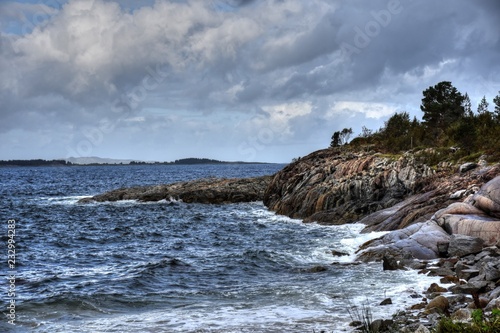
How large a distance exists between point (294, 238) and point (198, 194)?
32.8 metres

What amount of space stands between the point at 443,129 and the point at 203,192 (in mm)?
33204

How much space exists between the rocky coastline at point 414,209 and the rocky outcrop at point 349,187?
91 millimetres

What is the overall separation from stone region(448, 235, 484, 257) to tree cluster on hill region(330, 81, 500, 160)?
59.9 ft

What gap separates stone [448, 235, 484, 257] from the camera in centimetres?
2262

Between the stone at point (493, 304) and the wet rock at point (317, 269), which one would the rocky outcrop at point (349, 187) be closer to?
the wet rock at point (317, 269)

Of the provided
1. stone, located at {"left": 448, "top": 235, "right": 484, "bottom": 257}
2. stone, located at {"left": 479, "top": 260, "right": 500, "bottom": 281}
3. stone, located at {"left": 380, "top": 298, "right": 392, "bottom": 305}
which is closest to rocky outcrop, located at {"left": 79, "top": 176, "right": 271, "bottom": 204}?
stone, located at {"left": 448, "top": 235, "right": 484, "bottom": 257}

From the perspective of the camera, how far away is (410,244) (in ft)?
82.3

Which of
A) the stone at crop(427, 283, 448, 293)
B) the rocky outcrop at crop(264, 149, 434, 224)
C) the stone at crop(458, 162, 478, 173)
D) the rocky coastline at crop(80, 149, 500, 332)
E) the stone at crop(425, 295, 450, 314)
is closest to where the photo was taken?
the stone at crop(425, 295, 450, 314)

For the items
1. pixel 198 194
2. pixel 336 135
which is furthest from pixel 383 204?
pixel 336 135

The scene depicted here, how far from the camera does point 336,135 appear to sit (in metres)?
88.4

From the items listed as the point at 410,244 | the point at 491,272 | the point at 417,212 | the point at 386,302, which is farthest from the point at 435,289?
the point at 417,212

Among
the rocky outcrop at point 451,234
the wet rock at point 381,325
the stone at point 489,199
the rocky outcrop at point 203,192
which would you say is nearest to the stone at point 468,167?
the rocky outcrop at point 451,234

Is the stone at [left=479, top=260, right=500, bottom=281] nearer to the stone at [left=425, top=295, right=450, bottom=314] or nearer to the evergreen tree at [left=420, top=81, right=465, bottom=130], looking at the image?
the stone at [left=425, top=295, right=450, bottom=314]

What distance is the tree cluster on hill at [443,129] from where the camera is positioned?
47.5m
